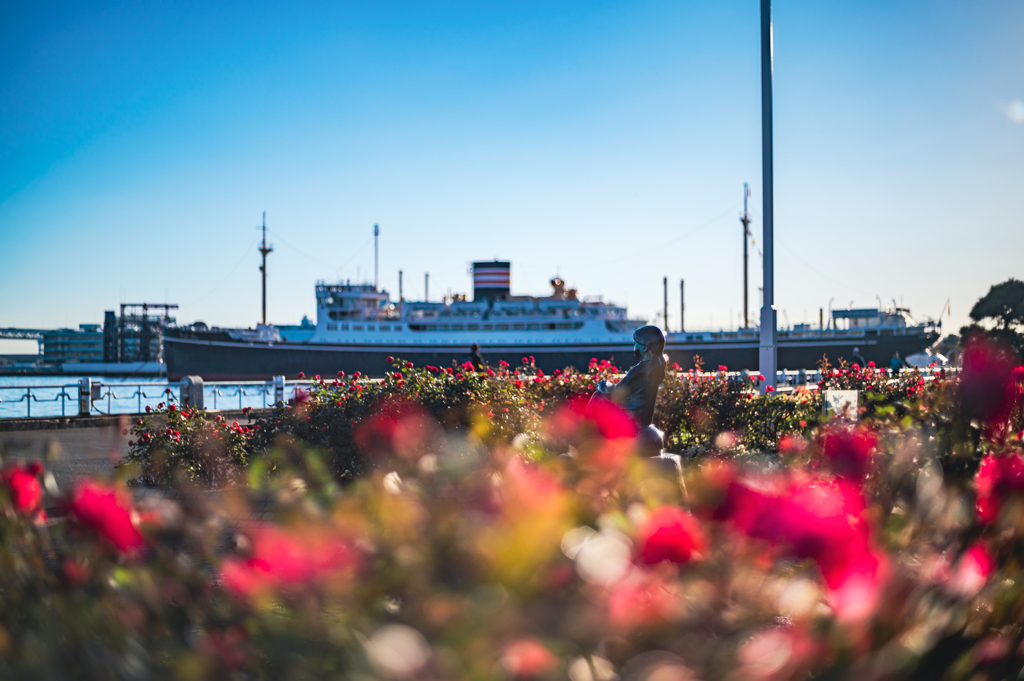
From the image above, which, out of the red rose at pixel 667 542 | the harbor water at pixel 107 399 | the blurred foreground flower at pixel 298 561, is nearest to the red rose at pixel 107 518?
the blurred foreground flower at pixel 298 561

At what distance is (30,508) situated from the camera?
1677 mm

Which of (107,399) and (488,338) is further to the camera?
(488,338)

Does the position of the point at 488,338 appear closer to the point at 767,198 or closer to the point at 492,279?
the point at 492,279

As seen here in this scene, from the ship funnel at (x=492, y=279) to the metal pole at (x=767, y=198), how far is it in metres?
37.4

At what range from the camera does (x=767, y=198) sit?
33.7ft

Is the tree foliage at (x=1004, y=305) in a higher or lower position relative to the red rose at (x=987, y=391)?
higher

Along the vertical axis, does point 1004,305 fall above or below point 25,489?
above

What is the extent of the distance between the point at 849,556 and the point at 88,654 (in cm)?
141

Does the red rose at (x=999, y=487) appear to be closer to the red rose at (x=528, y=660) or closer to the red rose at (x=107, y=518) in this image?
the red rose at (x=528, y=660)

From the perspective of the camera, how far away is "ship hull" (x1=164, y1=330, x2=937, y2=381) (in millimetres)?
42531

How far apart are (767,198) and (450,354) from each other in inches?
1318

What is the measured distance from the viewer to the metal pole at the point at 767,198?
1009cm

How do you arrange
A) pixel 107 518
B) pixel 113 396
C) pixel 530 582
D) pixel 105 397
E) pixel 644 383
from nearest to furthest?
pixel 530 582 → pixel 107 518 → pixel 644 383 → pixel 113 396 → pixel 105 397

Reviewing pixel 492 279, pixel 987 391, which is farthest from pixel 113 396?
pixel 492 279
